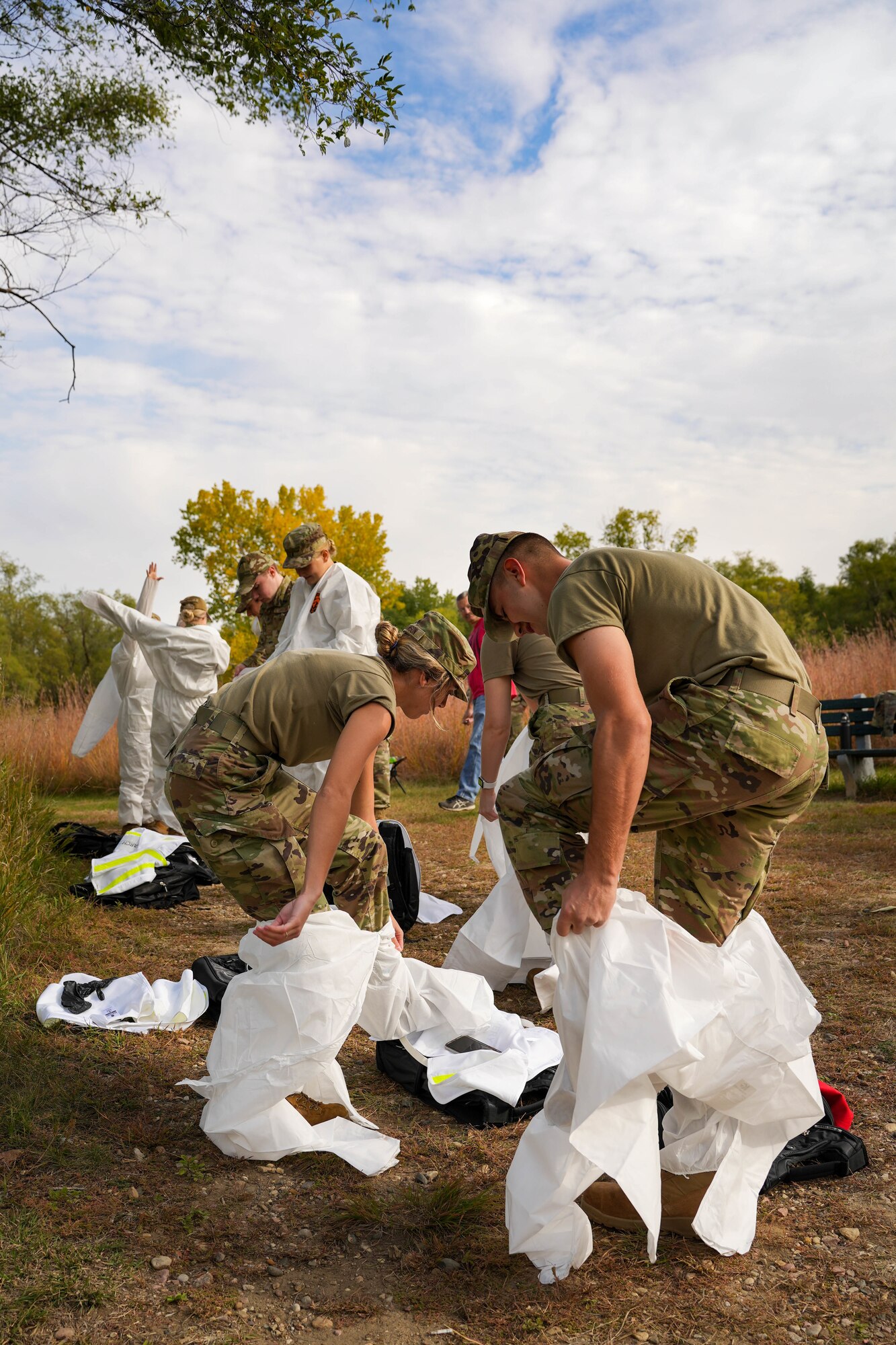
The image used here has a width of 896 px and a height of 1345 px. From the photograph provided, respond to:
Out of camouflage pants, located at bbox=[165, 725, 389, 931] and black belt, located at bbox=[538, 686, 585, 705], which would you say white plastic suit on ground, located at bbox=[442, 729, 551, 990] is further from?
camouflage pants, located at bbox=[165, 725, 389, 931]

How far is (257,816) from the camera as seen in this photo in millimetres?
2957

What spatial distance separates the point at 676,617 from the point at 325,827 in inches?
43.3

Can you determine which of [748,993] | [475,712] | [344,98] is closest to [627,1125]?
[748,993]

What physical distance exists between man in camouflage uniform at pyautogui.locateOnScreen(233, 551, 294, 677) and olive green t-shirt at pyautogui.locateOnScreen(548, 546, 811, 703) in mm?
4354

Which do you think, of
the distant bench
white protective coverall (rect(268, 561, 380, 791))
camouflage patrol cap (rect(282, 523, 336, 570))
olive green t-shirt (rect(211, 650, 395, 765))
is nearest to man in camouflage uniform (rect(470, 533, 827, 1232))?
olive green t-shirt (rect(211, 650, 395, 765))

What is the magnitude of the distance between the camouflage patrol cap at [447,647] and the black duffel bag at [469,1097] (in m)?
1.29

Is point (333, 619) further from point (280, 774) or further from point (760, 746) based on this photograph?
point (760, 746)

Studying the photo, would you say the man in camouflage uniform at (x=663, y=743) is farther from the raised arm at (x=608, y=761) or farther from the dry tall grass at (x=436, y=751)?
the dry tall grass at (x=436, y=751)

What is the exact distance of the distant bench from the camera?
32.3 feet

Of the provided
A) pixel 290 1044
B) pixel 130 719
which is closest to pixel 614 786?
pixel 290 1044

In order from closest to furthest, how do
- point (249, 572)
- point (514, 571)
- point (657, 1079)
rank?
point (657, 1079), point (514, 571), point (249, 572)

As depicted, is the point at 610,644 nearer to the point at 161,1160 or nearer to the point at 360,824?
the point at 360,824

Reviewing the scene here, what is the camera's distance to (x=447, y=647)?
3.59m

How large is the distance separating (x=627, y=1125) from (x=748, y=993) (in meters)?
0.43
